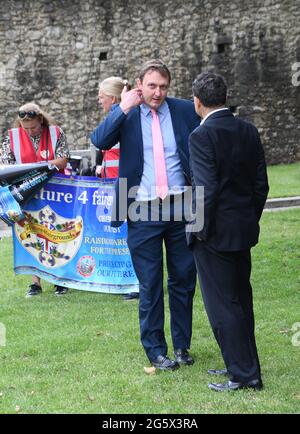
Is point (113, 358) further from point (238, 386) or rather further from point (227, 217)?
point (227, 217)

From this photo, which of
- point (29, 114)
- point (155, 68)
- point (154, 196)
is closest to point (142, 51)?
point (29, 114)

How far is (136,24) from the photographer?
70.0ft

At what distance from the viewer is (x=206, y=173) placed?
4949mm

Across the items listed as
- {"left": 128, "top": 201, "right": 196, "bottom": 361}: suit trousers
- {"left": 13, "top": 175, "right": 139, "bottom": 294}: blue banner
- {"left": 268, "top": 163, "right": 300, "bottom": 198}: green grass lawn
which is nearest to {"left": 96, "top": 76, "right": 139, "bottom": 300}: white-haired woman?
{"left": 13, "top": 175, "right": 139, "bottom": 294}: blue banner

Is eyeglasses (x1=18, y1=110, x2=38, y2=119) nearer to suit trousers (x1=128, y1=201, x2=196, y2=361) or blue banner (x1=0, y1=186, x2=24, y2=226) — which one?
blue banner (x1=0, y1=186, x2=24, y2=226)

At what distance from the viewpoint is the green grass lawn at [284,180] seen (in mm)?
15008

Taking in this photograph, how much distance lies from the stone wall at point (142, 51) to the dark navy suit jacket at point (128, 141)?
51.9 feet

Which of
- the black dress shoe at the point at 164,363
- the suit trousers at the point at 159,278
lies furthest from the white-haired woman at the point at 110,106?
the black dress shoe at the point at 164,363

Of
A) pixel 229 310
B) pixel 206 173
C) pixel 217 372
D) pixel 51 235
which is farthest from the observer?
pixel 51 235

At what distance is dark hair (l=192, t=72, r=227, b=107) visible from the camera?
5.09 metres

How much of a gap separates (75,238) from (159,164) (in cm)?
260

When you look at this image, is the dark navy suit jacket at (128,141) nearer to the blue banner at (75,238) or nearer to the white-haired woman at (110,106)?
the white-haired woman at (110,106)

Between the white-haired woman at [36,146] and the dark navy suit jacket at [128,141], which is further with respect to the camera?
the white-haired woman at [36,146]

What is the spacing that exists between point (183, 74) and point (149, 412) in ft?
58.6
